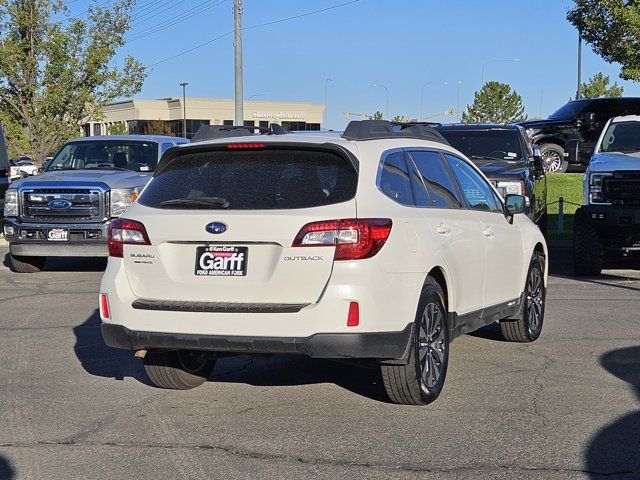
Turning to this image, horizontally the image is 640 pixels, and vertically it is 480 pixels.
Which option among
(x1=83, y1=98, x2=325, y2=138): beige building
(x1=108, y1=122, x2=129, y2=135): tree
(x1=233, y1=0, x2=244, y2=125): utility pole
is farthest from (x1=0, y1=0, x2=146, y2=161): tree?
(x1=83, y1=98, x2=325, y2=138): beige building

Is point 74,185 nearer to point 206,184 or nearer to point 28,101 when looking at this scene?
point 206,184

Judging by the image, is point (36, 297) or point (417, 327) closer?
point (417, 327)

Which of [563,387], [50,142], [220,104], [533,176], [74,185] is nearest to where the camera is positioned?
[563,387]

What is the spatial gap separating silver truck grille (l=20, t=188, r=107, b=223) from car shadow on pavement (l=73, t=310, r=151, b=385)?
4277 millimetres

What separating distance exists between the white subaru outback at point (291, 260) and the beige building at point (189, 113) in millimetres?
87012

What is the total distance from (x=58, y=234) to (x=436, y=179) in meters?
7.76

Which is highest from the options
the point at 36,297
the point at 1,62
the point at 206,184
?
the point at 1,62

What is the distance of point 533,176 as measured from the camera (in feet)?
53.7

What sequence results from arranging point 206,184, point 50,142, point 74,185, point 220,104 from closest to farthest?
point 206,184 → point 74,185 → point 50,142 → point 220,104

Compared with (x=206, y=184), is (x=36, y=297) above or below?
below

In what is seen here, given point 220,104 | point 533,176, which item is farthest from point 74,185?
point 220,104

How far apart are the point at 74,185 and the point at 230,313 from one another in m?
8.40

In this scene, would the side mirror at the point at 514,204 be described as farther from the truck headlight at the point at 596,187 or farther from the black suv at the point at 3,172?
the black suv at the point at 3,172

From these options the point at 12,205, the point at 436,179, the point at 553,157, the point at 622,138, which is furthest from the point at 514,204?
the point at 553,157
